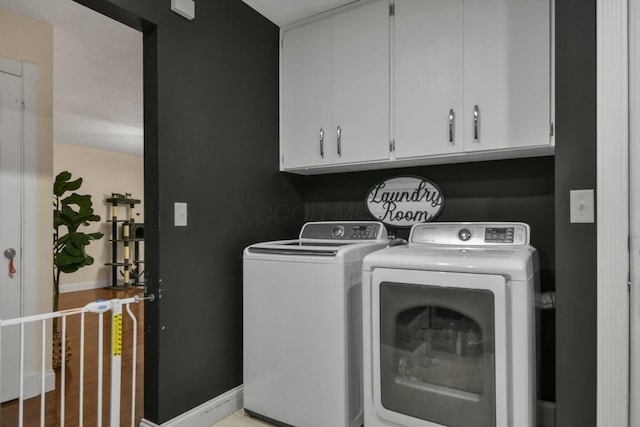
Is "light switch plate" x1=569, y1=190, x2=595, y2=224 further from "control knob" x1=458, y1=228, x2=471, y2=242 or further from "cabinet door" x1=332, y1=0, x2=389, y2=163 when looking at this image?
"cabinet door" x1=332, y1=0, x2=389, y2=163

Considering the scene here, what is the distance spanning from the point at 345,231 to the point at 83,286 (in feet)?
20.0

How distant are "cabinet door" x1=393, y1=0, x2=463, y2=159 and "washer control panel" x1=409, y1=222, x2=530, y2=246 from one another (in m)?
0.42

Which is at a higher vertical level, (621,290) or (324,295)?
(621,290)

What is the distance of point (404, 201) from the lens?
2572 mm

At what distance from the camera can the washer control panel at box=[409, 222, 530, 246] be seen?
200 cm

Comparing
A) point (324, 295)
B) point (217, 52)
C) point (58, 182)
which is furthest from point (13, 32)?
point (324, 295)

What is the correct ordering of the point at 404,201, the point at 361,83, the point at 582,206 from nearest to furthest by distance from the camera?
the point at 582,206, the point at 361,83, the point at 404,201

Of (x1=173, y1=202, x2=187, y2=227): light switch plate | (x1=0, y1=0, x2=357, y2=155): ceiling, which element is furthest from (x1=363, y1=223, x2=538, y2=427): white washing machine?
(x1=0, y1=0, x2=357, y2=155): ceiling

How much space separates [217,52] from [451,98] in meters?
1.35

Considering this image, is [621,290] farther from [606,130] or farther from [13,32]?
[13,32]

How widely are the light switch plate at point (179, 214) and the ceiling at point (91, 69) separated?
54.9 inches

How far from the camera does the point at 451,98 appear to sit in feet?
6.79

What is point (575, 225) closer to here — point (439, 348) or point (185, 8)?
point (439, 348)

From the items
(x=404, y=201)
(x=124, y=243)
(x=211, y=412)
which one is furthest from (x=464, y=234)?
(x=124, y=243)
